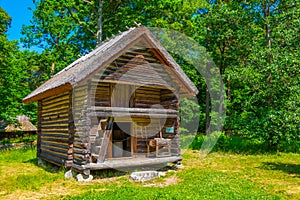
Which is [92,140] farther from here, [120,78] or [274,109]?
[274,109]

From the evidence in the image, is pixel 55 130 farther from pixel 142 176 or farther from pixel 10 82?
pixel 10 82

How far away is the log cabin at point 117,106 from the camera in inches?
418

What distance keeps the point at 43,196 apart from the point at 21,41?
20893 millimetres

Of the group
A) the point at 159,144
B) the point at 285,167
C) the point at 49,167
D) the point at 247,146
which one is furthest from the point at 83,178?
the point at 247,146

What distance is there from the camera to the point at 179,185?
31.4 ft

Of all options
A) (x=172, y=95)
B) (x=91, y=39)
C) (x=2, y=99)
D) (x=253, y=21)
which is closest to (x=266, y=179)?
(x=172, y=95)

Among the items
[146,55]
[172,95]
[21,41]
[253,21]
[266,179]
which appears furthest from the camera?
[21,41]

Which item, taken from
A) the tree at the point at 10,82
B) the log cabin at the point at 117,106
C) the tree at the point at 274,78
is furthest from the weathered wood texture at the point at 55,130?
the tree at the point at 274,78

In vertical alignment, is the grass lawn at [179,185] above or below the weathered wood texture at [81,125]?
below

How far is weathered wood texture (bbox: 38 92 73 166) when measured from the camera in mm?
11758

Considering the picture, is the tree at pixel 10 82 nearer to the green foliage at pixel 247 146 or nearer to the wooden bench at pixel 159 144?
the green foliage at pixel 247 146

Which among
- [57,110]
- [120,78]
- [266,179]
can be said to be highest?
[120,78]

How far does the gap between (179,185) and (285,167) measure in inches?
260

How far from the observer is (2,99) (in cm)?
2298
